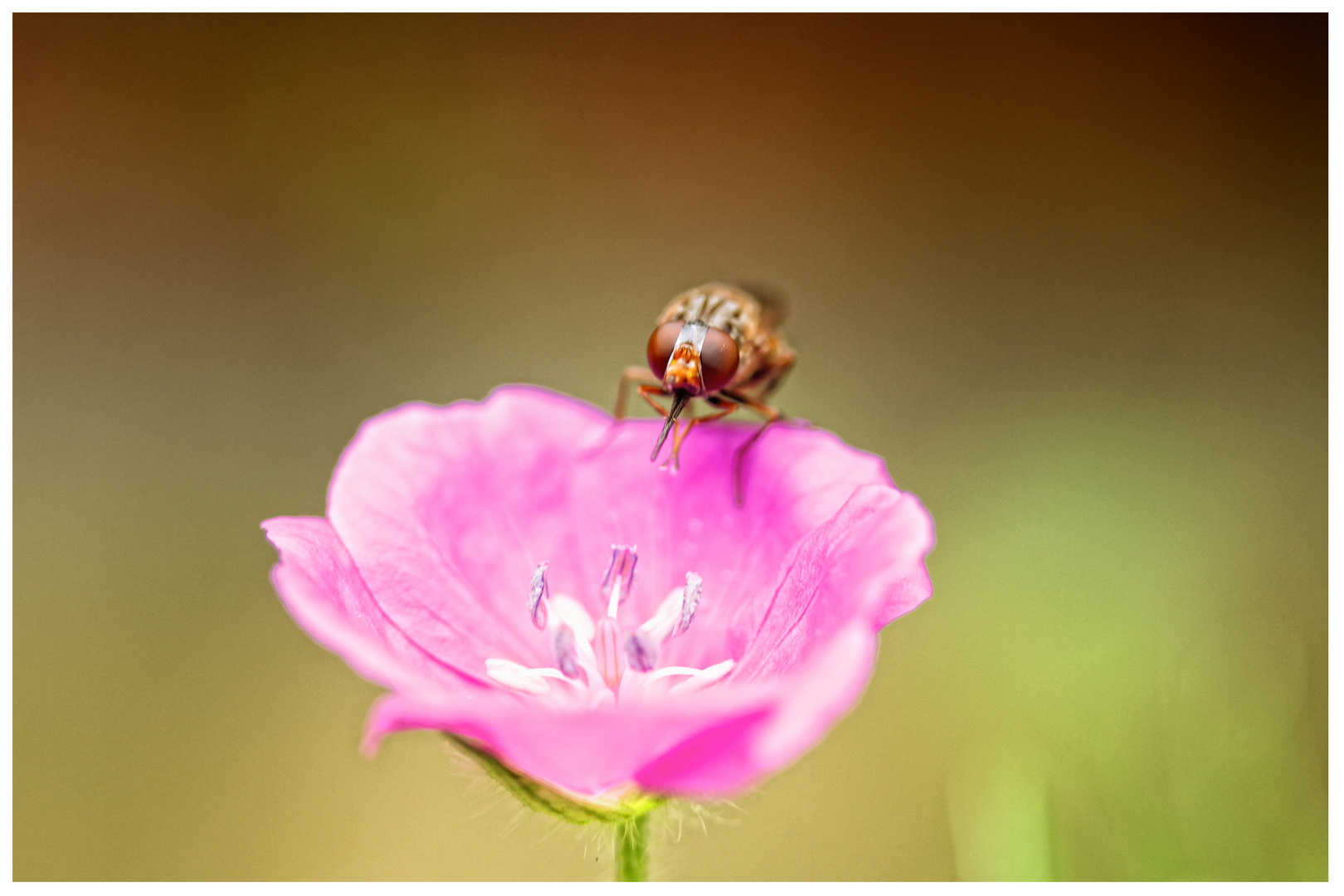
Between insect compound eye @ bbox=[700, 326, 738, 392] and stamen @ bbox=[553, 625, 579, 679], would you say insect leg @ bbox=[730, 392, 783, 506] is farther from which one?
stamen @ bbox=[553, 625, 579, 679]

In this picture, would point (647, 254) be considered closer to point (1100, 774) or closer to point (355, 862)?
point (355, 862)

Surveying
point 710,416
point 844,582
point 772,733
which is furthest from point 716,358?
point 772,733

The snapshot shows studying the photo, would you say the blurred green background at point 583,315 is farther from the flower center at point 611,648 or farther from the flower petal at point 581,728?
the flower petal at point 581,728

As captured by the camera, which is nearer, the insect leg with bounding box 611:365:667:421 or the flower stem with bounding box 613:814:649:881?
the flower stem with bounding box 613:814:649:881

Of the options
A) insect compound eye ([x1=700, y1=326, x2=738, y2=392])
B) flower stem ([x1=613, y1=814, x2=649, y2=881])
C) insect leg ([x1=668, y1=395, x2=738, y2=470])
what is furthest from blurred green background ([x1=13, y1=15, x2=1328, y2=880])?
flower stem ([x1=613, y1=814, x2=649, y2=881])

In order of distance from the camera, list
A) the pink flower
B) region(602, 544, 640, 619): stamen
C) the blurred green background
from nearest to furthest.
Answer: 1. the pink flower
2. region(602, 544, 640, 619): stamen
3. the blurred green background

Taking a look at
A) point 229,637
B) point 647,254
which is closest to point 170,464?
point 229,637
